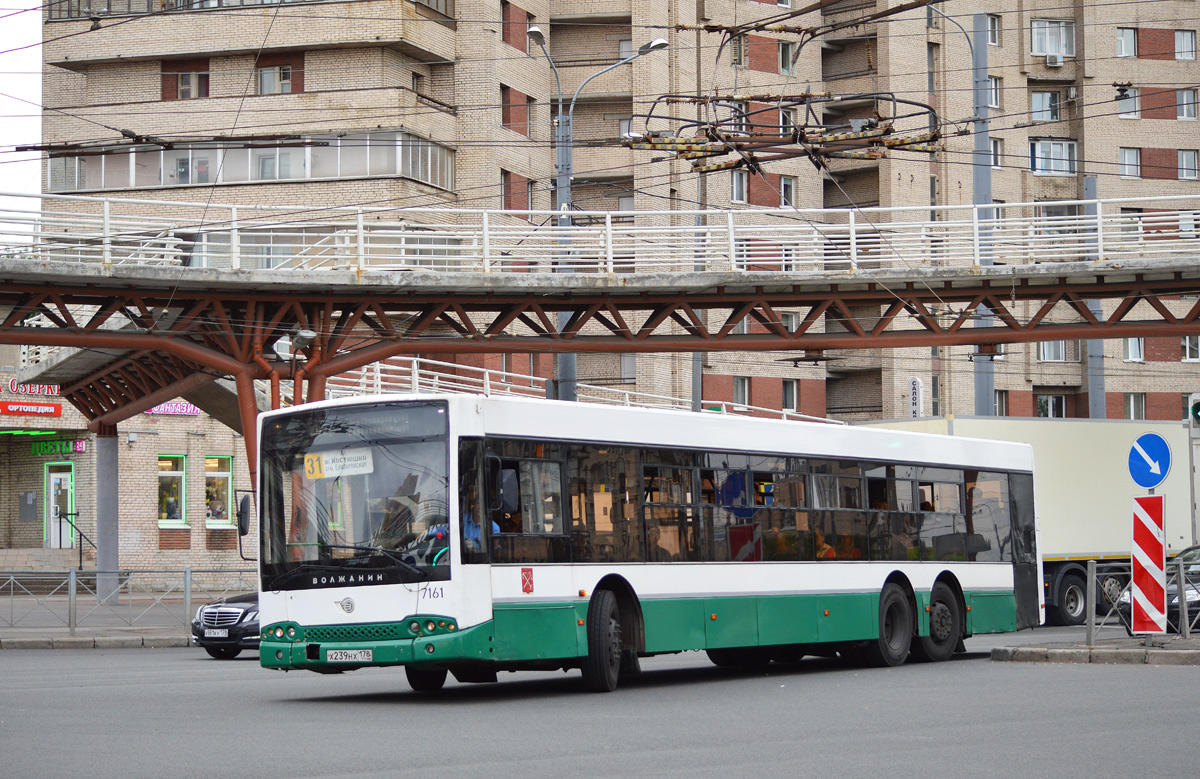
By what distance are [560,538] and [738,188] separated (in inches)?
1760

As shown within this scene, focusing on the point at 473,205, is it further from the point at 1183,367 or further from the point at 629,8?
the point at 1183,367

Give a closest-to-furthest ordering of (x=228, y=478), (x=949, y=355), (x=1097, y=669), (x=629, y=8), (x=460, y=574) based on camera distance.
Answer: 1. (x=460, y=574)
2. (x=1097, y=669)
3. (x=228, y=478)
4. (x=629, y=8)
5. (x=949, y=355)

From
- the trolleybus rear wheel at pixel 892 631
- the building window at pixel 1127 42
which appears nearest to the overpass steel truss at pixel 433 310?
the trolleybus rear wheel at pixel 892 631

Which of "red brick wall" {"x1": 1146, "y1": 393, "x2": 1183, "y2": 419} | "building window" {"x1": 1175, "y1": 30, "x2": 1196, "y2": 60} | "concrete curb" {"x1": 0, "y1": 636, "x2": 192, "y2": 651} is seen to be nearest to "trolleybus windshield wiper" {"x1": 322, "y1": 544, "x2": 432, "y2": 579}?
"concrete curb" {"x1": 0, "y1": 636, "x2": 192, "y2": 651}

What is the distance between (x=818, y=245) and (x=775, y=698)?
2291 centimetres

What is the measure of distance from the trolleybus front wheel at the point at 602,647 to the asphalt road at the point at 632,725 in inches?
11.0

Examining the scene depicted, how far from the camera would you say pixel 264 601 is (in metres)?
14.2

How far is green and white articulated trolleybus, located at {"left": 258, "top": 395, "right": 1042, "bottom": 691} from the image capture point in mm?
13516

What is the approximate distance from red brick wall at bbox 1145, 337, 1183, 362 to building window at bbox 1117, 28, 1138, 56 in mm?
12073

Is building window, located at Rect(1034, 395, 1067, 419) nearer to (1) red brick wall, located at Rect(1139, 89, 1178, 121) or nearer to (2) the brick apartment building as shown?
(2) the brick apartment building

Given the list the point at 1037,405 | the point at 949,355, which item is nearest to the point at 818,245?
the point at 949,355

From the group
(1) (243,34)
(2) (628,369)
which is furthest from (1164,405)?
(1) (243,34)

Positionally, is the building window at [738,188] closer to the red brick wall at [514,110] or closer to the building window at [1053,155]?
A: the red brick wall at [514,110]

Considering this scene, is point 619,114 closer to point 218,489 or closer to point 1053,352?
point 218,489
